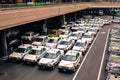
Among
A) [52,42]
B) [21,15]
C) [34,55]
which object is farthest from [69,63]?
[52,42]

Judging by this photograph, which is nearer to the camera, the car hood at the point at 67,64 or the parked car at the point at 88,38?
the car hood at the point at 67,64

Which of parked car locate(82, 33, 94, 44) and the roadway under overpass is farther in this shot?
parked car locate(82, 33, 94, 44)

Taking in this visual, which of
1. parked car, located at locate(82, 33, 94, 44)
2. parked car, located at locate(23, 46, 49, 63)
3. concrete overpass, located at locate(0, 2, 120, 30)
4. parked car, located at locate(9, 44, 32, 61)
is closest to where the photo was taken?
concrete overpass, located at locate(0, 2, 120, 30)

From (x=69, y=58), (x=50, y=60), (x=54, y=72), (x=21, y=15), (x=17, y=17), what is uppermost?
(x=21, y=15)

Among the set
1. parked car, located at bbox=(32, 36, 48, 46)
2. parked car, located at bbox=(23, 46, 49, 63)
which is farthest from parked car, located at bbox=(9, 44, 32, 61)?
parked car, located at bbox=(32, 36, 48, 46)

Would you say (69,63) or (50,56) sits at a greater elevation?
(50,56)

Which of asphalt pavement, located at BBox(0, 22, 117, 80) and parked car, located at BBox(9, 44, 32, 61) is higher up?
parked car, located at BBox(9, 44, 32, 61)

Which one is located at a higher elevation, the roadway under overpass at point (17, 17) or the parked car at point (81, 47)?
the roadway under overpass at point (17, 17)

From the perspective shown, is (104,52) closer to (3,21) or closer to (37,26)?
(3,21)

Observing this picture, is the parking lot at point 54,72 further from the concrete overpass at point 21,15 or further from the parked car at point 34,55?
the concrete overpass at point 21,15

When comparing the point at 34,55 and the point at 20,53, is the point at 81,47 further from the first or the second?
the point at 20,53

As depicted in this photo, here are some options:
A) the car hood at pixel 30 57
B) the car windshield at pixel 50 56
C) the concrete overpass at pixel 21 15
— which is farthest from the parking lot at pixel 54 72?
the concrete overpass at pixel 21 15

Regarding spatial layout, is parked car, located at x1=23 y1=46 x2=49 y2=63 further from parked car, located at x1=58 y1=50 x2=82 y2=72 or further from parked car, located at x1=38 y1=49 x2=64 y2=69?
parked car, located at x1=58 y1=50 x2=82 y2=72

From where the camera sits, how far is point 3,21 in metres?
17.7
